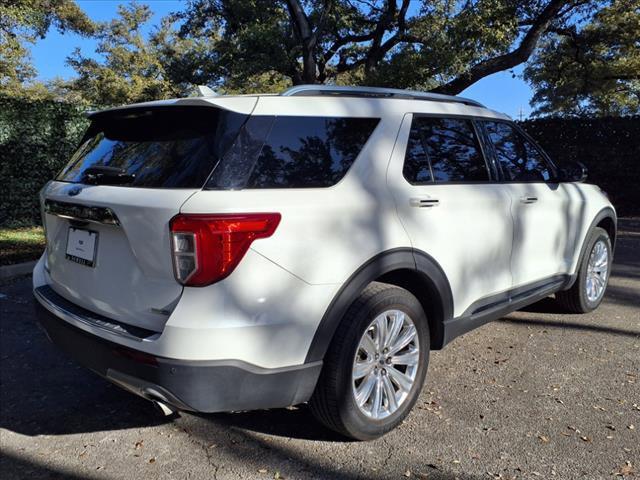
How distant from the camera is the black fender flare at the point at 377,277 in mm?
2471

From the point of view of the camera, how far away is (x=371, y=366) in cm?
279

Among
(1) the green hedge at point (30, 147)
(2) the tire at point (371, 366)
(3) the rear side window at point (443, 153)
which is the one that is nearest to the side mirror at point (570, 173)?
(3) the rear side window at point (443, 153)

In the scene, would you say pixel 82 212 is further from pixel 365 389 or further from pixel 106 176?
pixel 365 389

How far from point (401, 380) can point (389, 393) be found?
11cm

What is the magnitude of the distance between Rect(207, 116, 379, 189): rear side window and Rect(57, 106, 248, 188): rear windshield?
7 cm

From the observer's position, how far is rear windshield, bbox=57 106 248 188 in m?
2.36

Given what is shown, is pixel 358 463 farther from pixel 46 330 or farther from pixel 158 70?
pixel 158 70

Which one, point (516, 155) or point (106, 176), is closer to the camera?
point (106, 176)

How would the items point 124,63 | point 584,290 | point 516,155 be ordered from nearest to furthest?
point 516,155 < point 584,290 < point 124,63

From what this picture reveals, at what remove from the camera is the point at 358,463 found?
2.64m

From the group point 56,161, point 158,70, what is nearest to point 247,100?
point 56,161

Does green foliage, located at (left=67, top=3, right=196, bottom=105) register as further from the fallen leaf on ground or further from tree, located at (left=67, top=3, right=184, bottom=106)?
the fallen leaf on ground

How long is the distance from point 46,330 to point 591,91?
62.2 feet

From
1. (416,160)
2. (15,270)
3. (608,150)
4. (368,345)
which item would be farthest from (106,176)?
(608,150)
